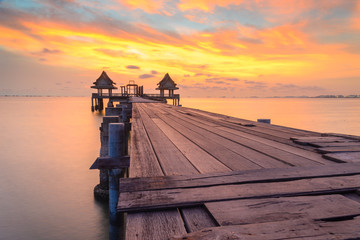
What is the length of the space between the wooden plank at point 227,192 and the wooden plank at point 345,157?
0.73 m

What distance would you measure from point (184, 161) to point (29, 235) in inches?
321

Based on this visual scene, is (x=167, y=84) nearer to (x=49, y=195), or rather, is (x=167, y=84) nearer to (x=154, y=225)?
(x=49, y=195)

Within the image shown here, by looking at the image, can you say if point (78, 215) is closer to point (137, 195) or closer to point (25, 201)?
point (25, 201)

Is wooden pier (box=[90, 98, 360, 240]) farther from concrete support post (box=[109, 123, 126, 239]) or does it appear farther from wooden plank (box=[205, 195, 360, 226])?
concrete support post (box=[109, 123, 126, 239])

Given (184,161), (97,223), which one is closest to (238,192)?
(184,161)

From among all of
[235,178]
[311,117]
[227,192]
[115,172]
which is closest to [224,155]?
[235,178]

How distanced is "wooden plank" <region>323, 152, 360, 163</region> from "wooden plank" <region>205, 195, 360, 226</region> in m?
1.23

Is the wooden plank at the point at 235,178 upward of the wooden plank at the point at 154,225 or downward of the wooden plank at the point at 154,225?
upward

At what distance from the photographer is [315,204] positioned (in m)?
1.56

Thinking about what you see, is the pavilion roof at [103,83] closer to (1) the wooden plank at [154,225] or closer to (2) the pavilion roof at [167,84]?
(2) the pavilion roof at [167,84]

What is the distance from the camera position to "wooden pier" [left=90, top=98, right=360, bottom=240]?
4.11 feet

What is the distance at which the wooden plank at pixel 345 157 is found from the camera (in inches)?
105

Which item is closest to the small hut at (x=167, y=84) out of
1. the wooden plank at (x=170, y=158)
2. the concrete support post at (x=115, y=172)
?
the concrete support post at (x=115, y=172)

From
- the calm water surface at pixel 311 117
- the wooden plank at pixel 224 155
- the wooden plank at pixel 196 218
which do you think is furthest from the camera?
the calm water surface at pixel 311 117
